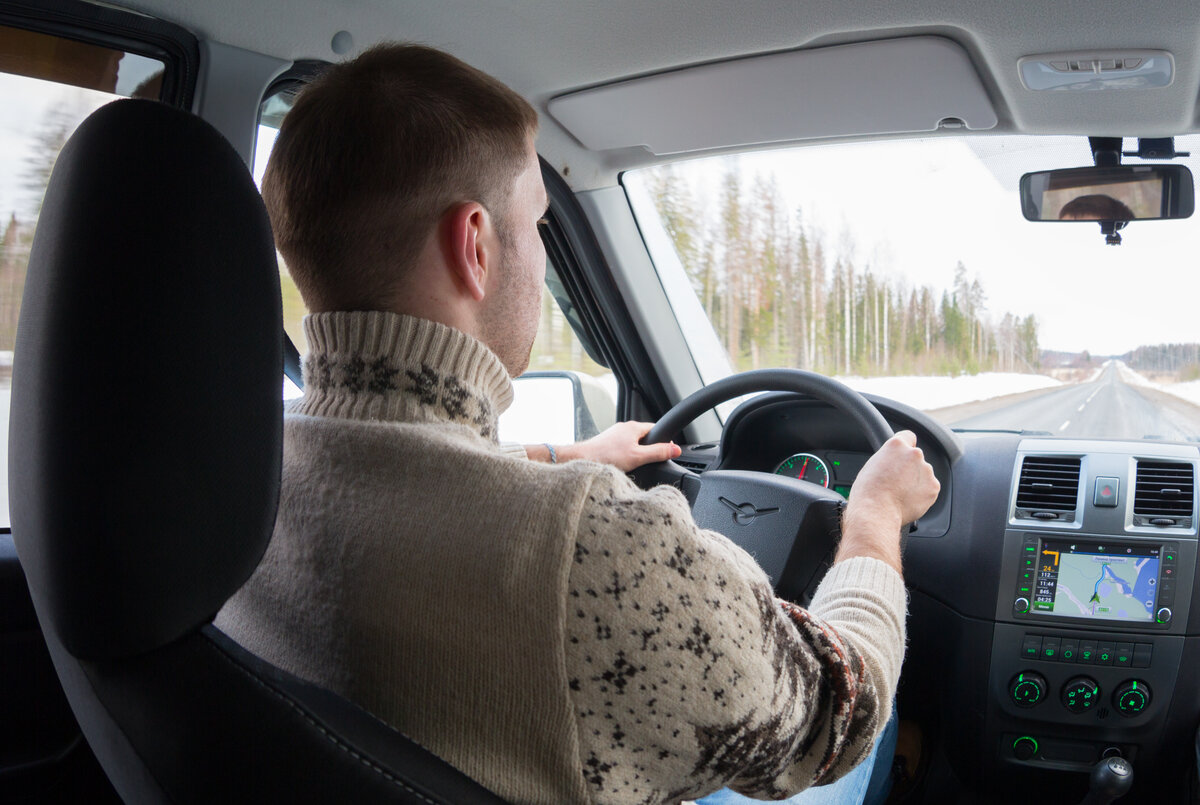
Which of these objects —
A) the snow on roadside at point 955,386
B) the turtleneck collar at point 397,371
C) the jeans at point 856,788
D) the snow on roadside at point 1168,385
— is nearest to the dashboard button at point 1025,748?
the jeans at point 856,788

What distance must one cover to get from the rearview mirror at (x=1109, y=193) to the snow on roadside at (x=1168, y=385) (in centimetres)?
44

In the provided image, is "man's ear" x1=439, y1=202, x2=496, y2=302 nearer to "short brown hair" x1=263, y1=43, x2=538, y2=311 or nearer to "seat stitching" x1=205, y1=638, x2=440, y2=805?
"short brown hair" x1=263, y1=43, x2=538, y2=311

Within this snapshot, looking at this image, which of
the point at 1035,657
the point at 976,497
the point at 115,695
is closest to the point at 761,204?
the point at 976,497

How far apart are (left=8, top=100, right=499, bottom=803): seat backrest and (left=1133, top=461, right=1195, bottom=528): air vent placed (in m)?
1.98

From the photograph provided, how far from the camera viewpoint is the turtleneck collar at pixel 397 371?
3.85 feet

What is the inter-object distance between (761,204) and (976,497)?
1321mm

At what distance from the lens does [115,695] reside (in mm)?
981

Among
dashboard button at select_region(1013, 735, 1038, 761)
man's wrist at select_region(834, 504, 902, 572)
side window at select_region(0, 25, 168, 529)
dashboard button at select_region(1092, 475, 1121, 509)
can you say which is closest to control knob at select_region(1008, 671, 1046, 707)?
dashboard button at select_region(1013, 735, 1038, 761)

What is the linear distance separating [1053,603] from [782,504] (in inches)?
31.3

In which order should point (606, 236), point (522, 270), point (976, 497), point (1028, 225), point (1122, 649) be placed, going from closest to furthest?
point (522, 270)
point (1122, 649)
point (976, 497)
point (1028, 225)
point (606, 236)

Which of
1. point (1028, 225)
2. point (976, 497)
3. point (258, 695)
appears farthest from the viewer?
point (1028, 225)

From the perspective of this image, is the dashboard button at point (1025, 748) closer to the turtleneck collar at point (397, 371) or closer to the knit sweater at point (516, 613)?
the knit sweater at point (516, 613)

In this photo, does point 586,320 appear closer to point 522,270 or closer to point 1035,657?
point 1035,657

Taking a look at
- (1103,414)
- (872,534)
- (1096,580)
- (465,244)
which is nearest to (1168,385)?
(1103,414)
